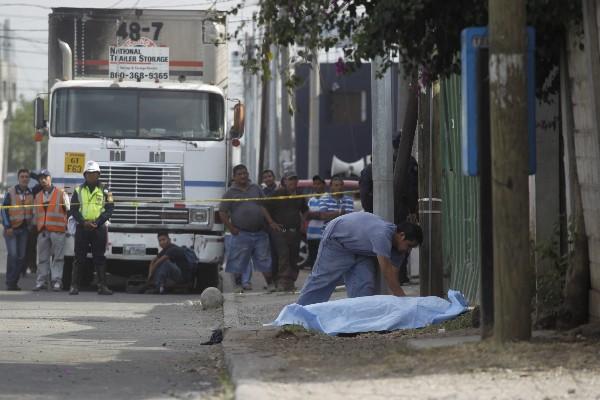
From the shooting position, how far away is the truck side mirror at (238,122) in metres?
19.8

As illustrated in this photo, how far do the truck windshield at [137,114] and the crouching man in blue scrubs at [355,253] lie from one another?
299 inches

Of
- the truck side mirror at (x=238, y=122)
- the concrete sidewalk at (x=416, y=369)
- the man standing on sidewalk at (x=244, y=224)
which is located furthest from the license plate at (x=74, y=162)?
the concrete sidewalk at (x=416, y=369)

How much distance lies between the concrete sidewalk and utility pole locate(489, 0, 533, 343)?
44 cm

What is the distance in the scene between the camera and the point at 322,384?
8.05m

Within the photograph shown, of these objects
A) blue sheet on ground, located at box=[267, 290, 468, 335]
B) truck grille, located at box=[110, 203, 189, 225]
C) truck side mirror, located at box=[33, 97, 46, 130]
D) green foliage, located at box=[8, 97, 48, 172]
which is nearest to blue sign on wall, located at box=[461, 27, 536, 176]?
blue sheet on ground, located at box=[267, 290, 468, 335]

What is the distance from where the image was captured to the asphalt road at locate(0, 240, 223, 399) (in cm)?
876

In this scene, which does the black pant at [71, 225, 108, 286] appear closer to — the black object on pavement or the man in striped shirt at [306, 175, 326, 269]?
the man in striped shirt at [306, 175, 326, 269]

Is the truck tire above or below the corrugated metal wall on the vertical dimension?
below

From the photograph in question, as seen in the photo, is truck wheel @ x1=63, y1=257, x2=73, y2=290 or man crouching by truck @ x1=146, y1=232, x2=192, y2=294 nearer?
man crouching by truck @ x1=146, y1=232, x2=192, y2=294

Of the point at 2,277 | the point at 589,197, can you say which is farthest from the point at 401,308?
the point at 2,277

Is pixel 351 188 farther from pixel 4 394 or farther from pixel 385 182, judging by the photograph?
pixel 4 394

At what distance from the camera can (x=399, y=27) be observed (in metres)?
10.1

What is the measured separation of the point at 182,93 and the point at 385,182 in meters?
6.09

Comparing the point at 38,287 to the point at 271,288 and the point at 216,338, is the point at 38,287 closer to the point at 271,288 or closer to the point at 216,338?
the point at 271,288
